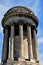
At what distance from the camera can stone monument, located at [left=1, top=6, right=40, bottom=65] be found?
3206 centimetres

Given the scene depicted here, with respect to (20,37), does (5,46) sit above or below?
below

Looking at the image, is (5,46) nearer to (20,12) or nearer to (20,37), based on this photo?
(20,37)

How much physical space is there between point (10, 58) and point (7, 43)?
14.8 ft

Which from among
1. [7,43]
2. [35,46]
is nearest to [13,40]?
[7,43]

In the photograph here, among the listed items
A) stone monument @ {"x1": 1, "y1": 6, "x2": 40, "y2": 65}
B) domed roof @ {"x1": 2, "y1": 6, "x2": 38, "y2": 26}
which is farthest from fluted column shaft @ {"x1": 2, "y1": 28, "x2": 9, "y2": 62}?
domed roof @ {"x1": 2, "y1": 6, "x2": 38, "y2": 26}

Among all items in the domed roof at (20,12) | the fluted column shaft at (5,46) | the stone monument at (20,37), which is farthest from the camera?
the domed roof at (20,12)

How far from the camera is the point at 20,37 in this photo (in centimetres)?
3347

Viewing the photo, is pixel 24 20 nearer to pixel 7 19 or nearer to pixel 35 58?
pixel 7 19

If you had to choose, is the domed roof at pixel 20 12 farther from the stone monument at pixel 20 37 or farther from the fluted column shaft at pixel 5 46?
the fluted column shaft at pixel 5 46

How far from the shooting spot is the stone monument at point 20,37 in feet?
105

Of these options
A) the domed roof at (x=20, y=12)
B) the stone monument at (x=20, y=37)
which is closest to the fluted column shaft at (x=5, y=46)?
the stone monument at (x=20, y=37)

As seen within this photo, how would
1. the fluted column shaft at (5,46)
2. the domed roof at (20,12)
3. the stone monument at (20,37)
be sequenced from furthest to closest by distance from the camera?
the domed roof at (20,12) → the fluted column shaft at (5,46) → the stone monument at (20,37)

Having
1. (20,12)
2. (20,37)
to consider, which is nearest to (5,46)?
(20,37)

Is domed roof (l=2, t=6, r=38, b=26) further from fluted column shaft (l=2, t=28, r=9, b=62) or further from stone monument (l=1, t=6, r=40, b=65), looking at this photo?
fluted column shaft (l=2, t=28, r=9, b=62)
